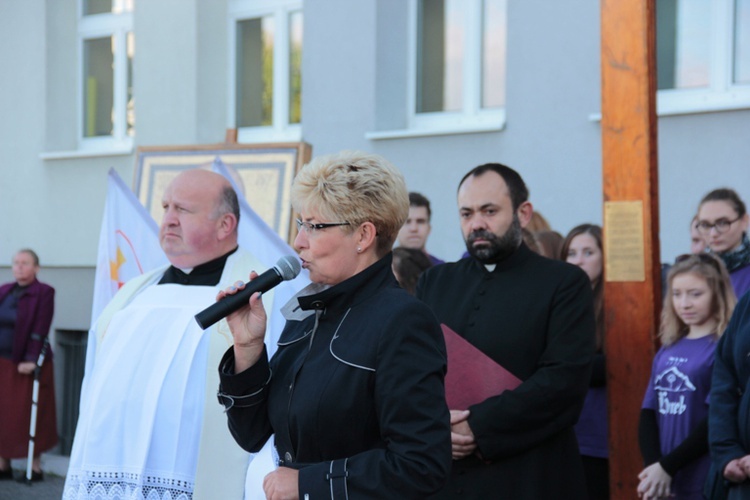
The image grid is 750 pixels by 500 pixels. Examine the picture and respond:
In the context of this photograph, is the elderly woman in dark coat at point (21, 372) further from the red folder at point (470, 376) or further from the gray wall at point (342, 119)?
the red folder at point (470, 376)

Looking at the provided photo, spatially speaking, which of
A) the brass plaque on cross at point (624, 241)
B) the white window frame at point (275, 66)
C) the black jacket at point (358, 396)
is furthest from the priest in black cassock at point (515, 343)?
the white window frame at point (275, 66)

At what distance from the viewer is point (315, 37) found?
9617 mm

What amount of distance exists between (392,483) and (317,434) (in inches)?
9.9

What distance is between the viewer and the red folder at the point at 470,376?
399cm

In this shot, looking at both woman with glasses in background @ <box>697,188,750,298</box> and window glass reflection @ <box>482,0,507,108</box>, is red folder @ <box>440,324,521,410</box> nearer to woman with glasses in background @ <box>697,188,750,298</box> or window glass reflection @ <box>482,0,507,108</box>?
woman with glasses in background @ <box>697,188,750,298</box>

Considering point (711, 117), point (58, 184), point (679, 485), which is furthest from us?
point (58, 184)

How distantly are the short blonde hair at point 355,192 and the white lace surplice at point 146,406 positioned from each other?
161 cm

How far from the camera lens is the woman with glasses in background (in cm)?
533

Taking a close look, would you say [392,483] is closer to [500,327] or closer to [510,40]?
[500,327]

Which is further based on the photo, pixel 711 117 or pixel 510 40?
pixel 510 40

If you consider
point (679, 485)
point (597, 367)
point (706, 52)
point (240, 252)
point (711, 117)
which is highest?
point (706, 52)

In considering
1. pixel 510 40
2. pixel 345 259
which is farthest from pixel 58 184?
pixel 345 259

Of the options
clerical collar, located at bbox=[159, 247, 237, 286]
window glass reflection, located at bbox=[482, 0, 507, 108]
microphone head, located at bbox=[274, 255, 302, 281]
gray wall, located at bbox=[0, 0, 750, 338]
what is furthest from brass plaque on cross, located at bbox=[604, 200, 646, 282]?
window glass reflection, located at bbox=[482, 0, 507, 108]

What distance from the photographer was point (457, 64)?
9305 mm
